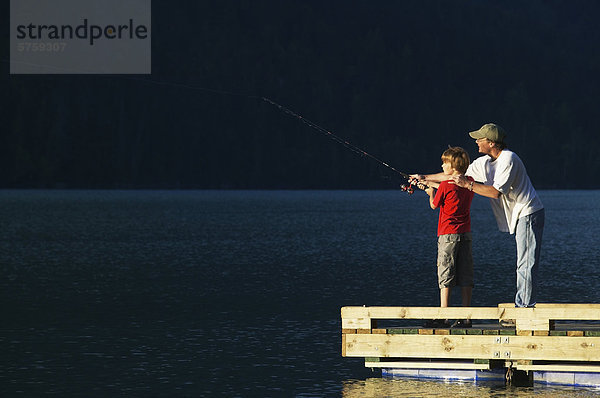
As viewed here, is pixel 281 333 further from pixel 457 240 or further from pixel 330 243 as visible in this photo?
pixel 330 243

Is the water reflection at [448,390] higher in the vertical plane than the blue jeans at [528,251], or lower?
lower

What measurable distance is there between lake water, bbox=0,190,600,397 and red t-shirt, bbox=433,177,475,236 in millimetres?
1860

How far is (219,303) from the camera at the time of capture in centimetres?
2484

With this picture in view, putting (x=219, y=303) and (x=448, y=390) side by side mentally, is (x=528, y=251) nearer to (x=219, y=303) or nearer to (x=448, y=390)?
(x=448, y=390)

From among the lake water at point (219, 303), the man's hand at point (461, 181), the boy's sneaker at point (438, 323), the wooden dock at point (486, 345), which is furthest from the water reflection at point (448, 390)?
the man's hand at point (461, 181)

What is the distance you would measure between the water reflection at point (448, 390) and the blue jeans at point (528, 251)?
1017 mm

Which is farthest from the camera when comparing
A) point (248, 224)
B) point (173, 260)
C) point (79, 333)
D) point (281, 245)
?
point (248, 224)

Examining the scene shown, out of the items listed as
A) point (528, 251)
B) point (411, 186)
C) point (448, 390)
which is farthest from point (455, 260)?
point (448, 390)

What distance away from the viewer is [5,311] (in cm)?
2306

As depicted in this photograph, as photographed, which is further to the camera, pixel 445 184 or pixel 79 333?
pixel 79 333

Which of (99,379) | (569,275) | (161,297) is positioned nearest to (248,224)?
(569,275)

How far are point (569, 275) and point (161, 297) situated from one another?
1284 centimetres

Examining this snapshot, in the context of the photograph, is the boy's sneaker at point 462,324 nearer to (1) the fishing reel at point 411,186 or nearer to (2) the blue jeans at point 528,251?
(2) the blue jeans at point 528,251

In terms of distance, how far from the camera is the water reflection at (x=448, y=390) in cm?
1298
